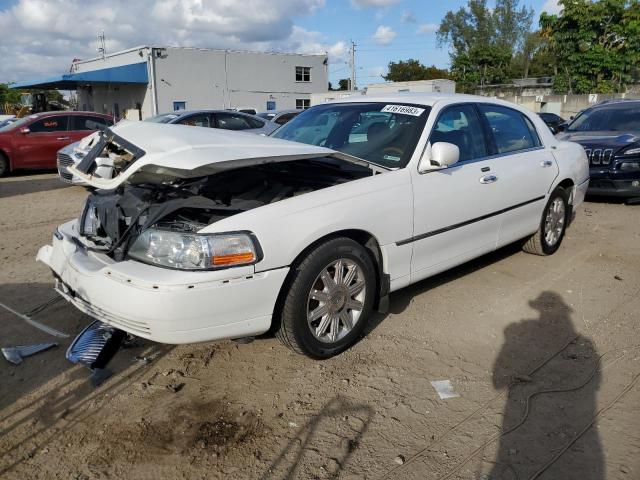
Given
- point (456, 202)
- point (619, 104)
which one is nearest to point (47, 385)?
point (456, 202)

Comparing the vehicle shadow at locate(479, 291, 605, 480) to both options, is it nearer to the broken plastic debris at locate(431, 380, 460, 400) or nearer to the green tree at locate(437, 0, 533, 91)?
the broken plastic debris at locate(431, 380, 460, 400)

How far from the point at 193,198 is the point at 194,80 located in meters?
34.4

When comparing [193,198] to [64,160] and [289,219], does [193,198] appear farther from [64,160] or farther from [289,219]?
[64,160]

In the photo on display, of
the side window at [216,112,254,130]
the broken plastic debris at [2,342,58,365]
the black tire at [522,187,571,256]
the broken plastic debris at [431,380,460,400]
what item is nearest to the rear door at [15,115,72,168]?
the side window at [216,112,254,130]

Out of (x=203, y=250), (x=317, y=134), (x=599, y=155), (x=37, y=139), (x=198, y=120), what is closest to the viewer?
(x=203, y=250)

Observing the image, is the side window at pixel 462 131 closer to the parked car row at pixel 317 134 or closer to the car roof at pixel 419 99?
the car roof at pixel 419 99

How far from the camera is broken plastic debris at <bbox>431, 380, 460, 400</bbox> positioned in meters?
3.22

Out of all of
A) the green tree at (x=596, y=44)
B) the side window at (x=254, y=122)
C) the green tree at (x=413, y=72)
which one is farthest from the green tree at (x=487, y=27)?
the side window at (x=254, y=122)

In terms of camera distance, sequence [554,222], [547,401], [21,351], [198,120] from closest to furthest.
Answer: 1. [547,401]
2. [21,351]
3. [554,222]
4. [198,120]

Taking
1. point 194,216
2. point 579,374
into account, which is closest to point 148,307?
point 194,216

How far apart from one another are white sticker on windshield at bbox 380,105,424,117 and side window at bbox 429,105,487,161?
175mm

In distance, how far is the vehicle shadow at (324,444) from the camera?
259 cm

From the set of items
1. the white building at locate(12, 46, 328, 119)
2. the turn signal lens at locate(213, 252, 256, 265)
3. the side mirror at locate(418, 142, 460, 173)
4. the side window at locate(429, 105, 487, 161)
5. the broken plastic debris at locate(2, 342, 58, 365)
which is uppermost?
the white building at locate(12, 46, 328, 119)

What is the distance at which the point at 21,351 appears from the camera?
143 inches
